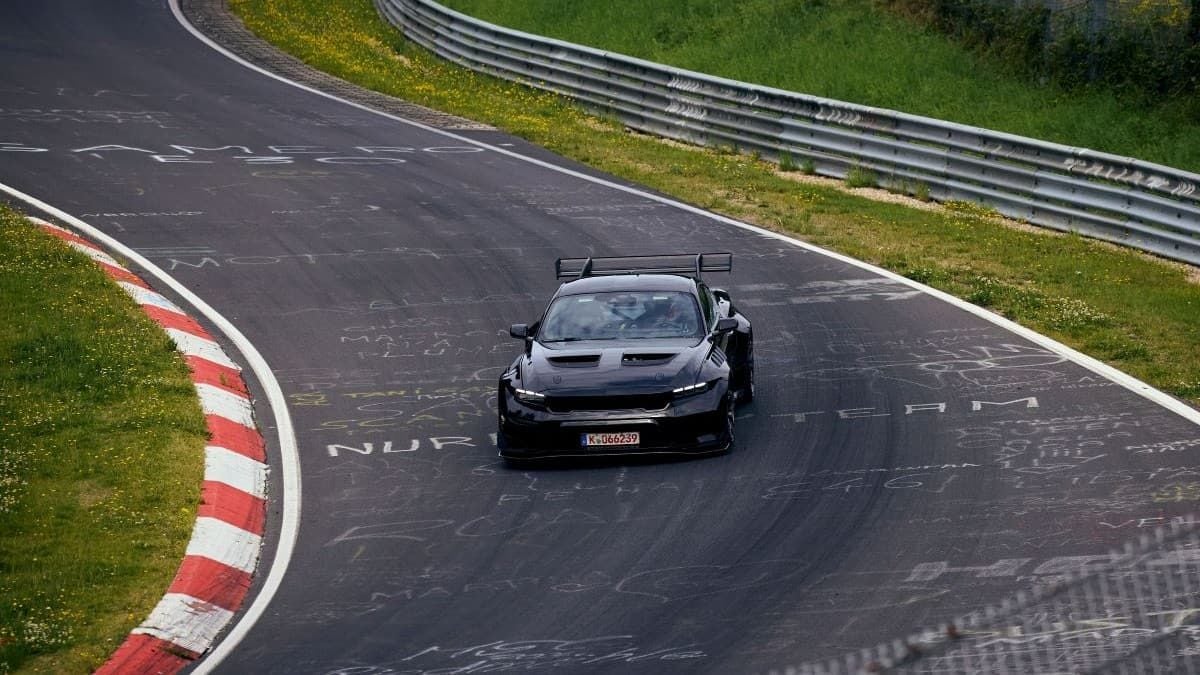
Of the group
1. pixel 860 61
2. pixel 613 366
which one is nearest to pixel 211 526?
pixel 613 366

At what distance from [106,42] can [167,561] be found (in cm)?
2817

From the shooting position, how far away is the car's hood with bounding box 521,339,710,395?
13.7 meters

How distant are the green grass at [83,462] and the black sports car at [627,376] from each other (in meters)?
2.82

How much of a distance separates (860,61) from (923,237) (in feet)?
32.1

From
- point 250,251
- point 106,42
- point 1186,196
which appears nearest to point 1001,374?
point 1186,196

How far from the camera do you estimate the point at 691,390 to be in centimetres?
1368

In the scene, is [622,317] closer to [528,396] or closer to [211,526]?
[528,396]

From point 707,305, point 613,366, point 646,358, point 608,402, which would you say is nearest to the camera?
point 608,402

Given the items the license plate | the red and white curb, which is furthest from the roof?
the red and white curb

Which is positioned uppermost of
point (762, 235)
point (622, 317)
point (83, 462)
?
point (622, 317)

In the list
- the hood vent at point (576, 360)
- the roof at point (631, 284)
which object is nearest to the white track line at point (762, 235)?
the hood vent at point (576, 360)

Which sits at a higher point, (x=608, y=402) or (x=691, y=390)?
(x=691, y=390)

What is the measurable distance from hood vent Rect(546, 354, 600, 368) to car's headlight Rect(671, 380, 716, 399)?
2.75ft

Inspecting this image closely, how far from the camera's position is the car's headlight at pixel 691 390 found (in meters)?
13.6
